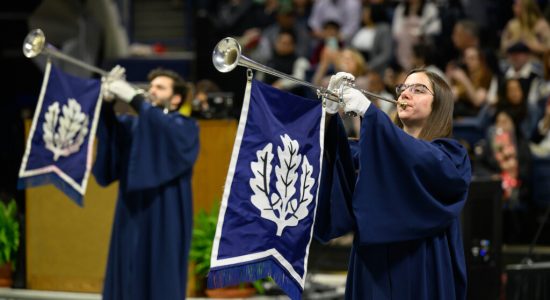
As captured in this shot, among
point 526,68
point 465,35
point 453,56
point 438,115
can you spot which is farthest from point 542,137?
point 438,115

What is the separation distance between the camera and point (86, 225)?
9023 millimetres

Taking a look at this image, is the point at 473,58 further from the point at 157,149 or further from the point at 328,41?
the point at 157,149

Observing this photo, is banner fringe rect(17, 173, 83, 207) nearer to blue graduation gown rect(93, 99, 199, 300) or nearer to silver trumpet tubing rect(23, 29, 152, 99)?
blue graduation gown rect(93, 99, 199, 300)

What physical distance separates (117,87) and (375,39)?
6959 mm

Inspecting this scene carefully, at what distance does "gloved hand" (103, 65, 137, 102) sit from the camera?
6.89 meters

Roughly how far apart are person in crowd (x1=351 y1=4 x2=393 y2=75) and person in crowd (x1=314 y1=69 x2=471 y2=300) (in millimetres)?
8079

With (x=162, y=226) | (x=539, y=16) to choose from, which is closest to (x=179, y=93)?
(x=162, y=226)

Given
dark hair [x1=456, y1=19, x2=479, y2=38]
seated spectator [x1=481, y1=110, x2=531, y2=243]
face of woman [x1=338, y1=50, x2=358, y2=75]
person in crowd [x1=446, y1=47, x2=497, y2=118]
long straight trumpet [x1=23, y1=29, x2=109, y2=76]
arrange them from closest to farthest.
→ long straight trumpet [x1=23, y1=29, x2=109, y2=76] → seated spectator [x1=481, y1=110, x2=531, y2=243] → person in crowd [x1=446, y1=47, x2=497, y2=118] → face of woman [x1=338, y1=50, x2=358, y2=75] → dark hair [x1=456, y1=19, x2=479, y2=38]

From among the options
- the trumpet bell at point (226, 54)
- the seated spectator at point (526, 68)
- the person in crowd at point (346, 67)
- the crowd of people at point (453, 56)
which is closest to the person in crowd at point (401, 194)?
the trumpet bell at point (226, 54)

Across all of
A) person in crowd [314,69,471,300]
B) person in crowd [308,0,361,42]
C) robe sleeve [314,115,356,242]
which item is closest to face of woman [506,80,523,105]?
person in crowd [308,0,361,42]

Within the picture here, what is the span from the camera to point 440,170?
4.71 meters

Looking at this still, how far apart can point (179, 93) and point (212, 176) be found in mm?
1713

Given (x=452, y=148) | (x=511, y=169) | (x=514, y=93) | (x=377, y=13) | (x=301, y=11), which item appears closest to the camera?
(x=452, y=148)

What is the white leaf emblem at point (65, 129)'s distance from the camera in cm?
720
